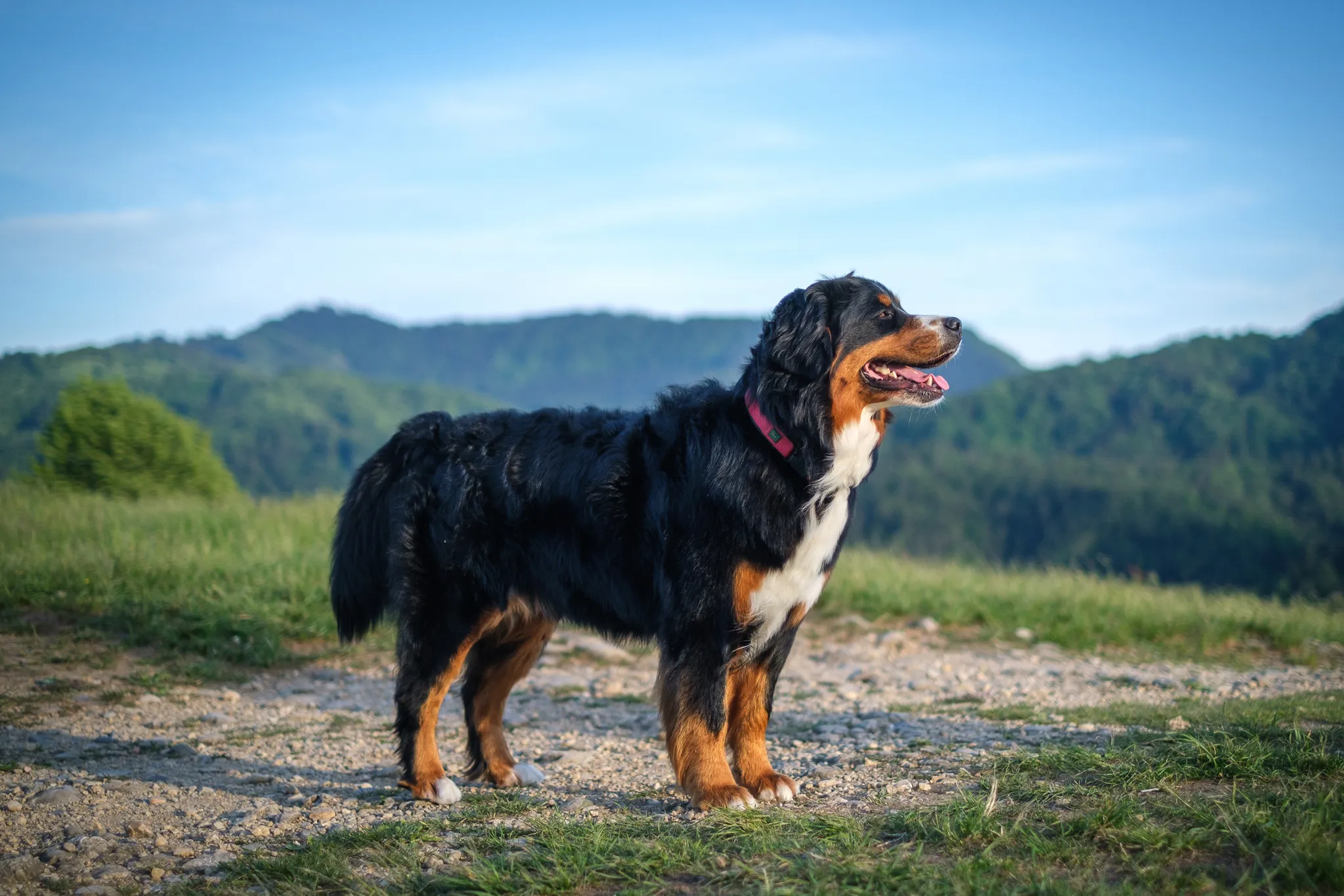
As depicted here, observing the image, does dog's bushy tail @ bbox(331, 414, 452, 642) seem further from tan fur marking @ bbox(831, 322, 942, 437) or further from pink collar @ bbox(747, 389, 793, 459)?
tan fur marking @ bbox(831, 322, 942, 437)

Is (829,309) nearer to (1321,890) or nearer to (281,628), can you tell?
(1321,890)

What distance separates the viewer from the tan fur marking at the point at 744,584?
465 cm

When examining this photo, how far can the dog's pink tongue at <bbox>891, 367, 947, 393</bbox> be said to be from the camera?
488 cm

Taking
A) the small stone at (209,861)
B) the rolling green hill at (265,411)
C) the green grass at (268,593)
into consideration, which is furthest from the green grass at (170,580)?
the rolling green hill at (265,411)

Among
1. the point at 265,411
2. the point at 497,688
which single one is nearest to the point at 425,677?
the point at 497,688

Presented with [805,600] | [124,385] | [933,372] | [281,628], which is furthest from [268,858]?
[124,385]

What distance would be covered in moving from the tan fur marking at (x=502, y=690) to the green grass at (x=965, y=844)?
101 cm

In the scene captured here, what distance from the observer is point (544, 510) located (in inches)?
206

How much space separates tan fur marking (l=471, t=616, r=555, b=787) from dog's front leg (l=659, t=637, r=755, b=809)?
117 cm

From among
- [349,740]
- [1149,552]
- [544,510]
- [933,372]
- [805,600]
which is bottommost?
[1149,552]

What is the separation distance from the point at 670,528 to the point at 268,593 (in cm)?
605

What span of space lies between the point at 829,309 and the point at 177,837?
3.79 metres

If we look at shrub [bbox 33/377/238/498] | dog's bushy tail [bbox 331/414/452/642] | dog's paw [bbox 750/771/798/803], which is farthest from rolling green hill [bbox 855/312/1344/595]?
dog's paw [bbox 750/771/798/803]

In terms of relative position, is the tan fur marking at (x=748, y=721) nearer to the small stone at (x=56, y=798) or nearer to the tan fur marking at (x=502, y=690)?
the tan fur marking at (x=502, y=690)
